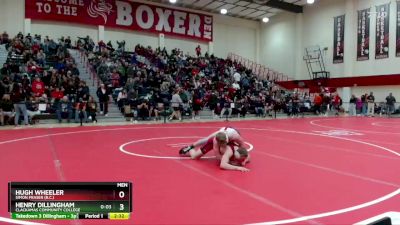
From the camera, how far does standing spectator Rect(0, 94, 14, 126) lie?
1287 centimetres

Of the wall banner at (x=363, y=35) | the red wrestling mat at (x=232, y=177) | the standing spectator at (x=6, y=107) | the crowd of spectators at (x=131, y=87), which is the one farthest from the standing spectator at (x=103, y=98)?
the wall banner at (x=363, y=35)

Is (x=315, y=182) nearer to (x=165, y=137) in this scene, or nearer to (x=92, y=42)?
(x=165, y=137)

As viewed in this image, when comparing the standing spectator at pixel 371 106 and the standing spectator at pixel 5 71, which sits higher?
the standing spectator at pixel 5 71

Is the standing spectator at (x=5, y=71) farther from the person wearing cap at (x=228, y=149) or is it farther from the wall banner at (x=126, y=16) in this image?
the person wearing cap at (x=228, y=149)

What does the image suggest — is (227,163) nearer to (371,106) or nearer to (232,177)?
(232,177)

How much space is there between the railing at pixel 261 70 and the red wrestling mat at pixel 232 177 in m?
23.5

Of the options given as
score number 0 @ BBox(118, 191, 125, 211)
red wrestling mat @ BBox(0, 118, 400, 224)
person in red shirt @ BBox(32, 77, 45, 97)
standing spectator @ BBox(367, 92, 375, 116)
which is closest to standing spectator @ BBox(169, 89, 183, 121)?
person in red shirt @ BBox(32, 77, 45, 97)

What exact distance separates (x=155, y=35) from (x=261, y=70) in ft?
37.1

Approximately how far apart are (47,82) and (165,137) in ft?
30.7

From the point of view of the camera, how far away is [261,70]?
33.6 meters

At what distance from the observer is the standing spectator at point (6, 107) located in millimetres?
12867

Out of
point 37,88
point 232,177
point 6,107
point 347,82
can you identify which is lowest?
point 232,177

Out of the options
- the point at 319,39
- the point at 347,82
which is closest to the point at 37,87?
the point at 347,82

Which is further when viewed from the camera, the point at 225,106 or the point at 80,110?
the point at 225,106
